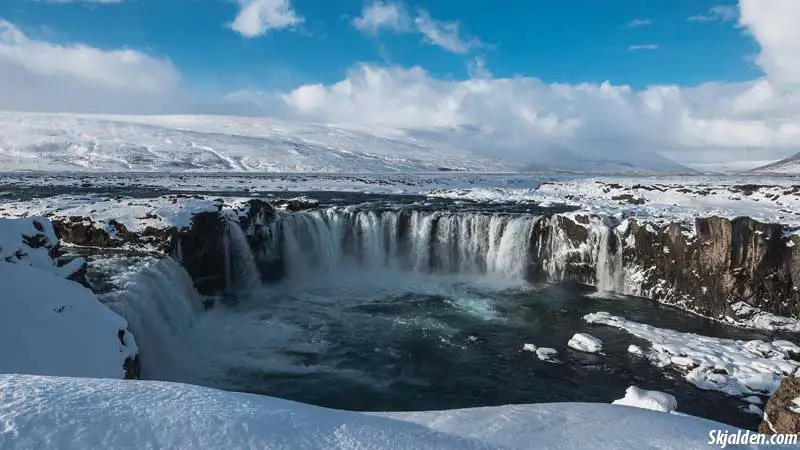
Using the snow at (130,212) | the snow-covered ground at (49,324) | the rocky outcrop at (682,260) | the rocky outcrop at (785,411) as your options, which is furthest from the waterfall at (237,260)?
the rocky outcrop at (785,411)

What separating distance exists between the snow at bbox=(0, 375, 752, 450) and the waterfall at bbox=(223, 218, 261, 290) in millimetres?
20301

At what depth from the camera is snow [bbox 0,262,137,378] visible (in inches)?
349

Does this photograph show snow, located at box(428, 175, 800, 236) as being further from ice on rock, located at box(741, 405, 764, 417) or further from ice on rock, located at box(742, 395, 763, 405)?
ice on rock, located at box(741, 405, 764, 417)

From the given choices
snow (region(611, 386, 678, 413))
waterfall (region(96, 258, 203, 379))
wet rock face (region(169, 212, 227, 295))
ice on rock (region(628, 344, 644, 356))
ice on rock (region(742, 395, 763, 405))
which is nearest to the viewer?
snow (region(611, 386, 678, 413))

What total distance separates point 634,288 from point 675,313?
2.92 m

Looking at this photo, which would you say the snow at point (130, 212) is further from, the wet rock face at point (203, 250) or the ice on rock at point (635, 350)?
the ice on rock at point (635, 350)

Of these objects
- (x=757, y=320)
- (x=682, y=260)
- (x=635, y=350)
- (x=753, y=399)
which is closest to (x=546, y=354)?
(x=635, y=350)

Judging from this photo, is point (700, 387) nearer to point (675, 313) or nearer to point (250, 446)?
point (675, 313)

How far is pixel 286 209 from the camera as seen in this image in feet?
102

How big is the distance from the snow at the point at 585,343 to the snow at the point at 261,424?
1195 centimetres

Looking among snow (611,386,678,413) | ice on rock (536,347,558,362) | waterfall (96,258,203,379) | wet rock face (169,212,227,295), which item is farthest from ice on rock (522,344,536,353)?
wet rock face (169,212,227,295)

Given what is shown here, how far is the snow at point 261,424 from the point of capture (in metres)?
3.84

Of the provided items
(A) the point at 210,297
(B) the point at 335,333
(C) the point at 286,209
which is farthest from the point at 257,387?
(C) the point at 286,209

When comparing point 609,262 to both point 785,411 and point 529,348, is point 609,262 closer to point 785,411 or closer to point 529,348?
point 529,348
